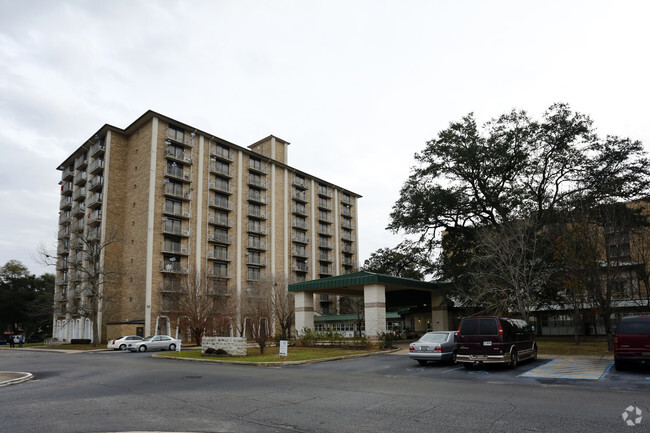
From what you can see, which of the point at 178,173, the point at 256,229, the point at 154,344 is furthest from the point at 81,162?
the point at 154,344

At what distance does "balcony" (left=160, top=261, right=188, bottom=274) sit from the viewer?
183ft

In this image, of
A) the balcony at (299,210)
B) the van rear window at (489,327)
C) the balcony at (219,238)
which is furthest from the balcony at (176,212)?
the van rear window at (489,327)

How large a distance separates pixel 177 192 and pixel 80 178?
19.4 meters

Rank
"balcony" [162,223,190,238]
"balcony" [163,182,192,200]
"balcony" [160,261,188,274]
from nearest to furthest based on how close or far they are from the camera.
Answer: "balcony" [160,261,188,274] < "balcony" [162,223,190,238] < "balcony" [163,182,192,200]

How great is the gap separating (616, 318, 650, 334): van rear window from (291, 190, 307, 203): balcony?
63859 millimetres

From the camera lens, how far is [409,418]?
870cm

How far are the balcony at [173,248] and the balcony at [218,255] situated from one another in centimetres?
375

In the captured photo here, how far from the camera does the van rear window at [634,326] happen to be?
1555 centimetres

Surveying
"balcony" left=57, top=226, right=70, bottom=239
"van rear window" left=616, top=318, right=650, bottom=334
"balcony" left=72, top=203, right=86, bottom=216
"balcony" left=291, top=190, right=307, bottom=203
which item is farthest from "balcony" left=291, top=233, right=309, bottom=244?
"van rear window" left=616, top=318, right=650, bottom=334

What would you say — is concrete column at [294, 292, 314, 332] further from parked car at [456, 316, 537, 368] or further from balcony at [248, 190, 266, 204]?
balcony at [248, 190, 266, 204]

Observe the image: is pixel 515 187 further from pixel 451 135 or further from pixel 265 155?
pixel 265 155

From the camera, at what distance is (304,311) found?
3594cm

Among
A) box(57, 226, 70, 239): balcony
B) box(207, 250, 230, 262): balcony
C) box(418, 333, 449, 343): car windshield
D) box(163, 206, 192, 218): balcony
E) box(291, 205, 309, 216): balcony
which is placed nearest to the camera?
box(418, 333, 449, 343): car windshield

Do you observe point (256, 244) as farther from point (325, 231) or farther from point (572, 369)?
point (572, 369)
